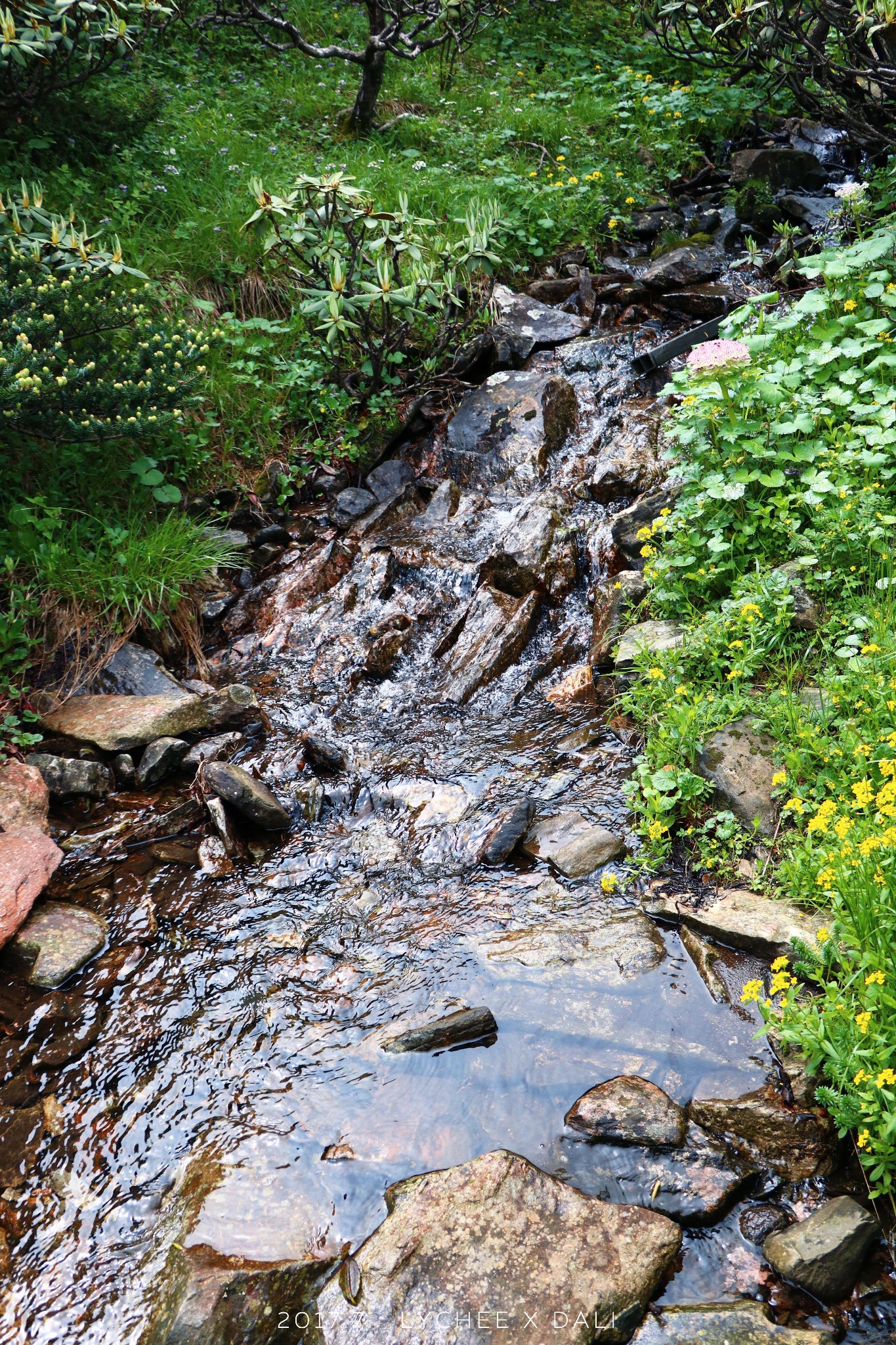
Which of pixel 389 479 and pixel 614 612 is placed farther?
pixel 389 479

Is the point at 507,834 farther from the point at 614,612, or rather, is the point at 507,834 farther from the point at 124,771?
the point at 124,771

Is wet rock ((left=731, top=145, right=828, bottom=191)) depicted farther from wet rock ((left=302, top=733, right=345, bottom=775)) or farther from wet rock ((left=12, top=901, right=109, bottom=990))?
wet rock ((left=12, top=901, right=109, bottom=990))

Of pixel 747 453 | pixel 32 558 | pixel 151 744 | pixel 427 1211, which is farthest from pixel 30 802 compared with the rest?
pixel 747 453

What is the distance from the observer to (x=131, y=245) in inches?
240

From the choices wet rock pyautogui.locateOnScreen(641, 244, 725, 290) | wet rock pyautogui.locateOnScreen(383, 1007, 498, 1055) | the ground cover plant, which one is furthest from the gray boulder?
wet rock pyautogui.locateOnScreen(641, 244, 725, 290)

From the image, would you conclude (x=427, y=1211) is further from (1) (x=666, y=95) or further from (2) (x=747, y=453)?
(1) (x=666, y=95)

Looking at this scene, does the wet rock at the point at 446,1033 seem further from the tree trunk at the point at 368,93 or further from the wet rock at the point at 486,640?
the tree trunk at the point at 368,93

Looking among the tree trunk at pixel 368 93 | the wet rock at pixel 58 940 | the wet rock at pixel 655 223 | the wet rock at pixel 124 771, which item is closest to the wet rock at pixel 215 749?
the wet rock at pixel 124 771

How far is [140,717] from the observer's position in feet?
13.9

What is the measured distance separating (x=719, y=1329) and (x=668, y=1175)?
1.26 ft

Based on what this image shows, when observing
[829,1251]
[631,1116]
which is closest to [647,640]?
[631,1116]

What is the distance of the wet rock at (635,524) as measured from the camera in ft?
15.8

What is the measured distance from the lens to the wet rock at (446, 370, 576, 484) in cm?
596

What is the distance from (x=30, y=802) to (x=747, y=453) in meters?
3.87
